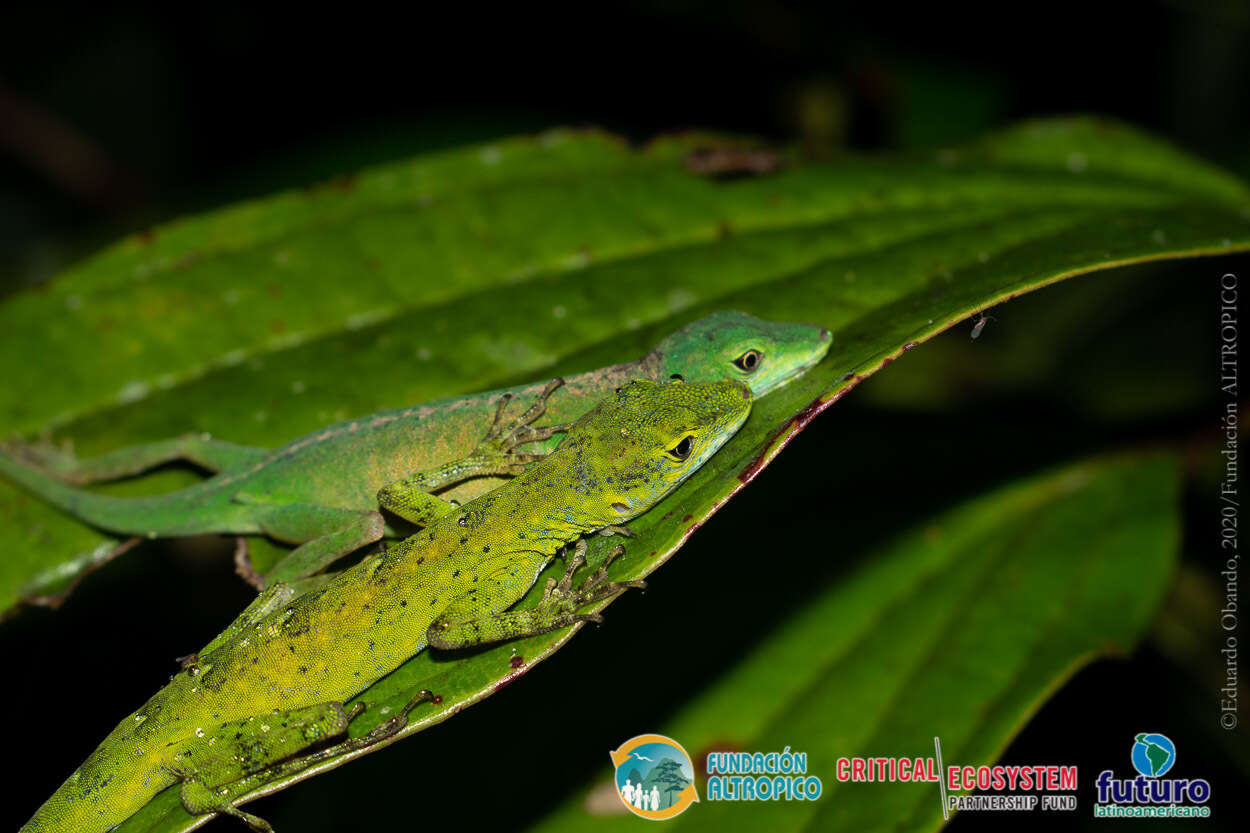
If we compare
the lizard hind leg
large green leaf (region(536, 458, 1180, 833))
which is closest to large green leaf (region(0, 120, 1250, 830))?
the lizard hind leg

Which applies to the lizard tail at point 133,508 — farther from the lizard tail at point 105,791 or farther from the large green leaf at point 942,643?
the large green leaf at point 942,643

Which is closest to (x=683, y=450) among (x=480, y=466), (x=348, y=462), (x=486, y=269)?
(x=480, y=466)

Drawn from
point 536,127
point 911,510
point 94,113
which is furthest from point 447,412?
point 94,113

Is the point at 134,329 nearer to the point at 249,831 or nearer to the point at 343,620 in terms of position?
the point at 343,620

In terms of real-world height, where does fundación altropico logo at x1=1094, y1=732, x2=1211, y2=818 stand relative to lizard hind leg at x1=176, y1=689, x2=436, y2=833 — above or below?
below

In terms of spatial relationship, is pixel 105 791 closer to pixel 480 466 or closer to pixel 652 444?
pixel 480 466

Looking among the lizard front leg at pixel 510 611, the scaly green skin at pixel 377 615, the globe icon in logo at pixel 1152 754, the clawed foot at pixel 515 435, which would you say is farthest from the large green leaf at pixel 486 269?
the globe icon in logo at pixel 1152 754

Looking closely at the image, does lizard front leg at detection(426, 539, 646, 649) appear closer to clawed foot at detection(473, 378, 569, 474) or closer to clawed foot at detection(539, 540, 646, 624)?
clawed foot at detection(539, 540, 646, 624)
